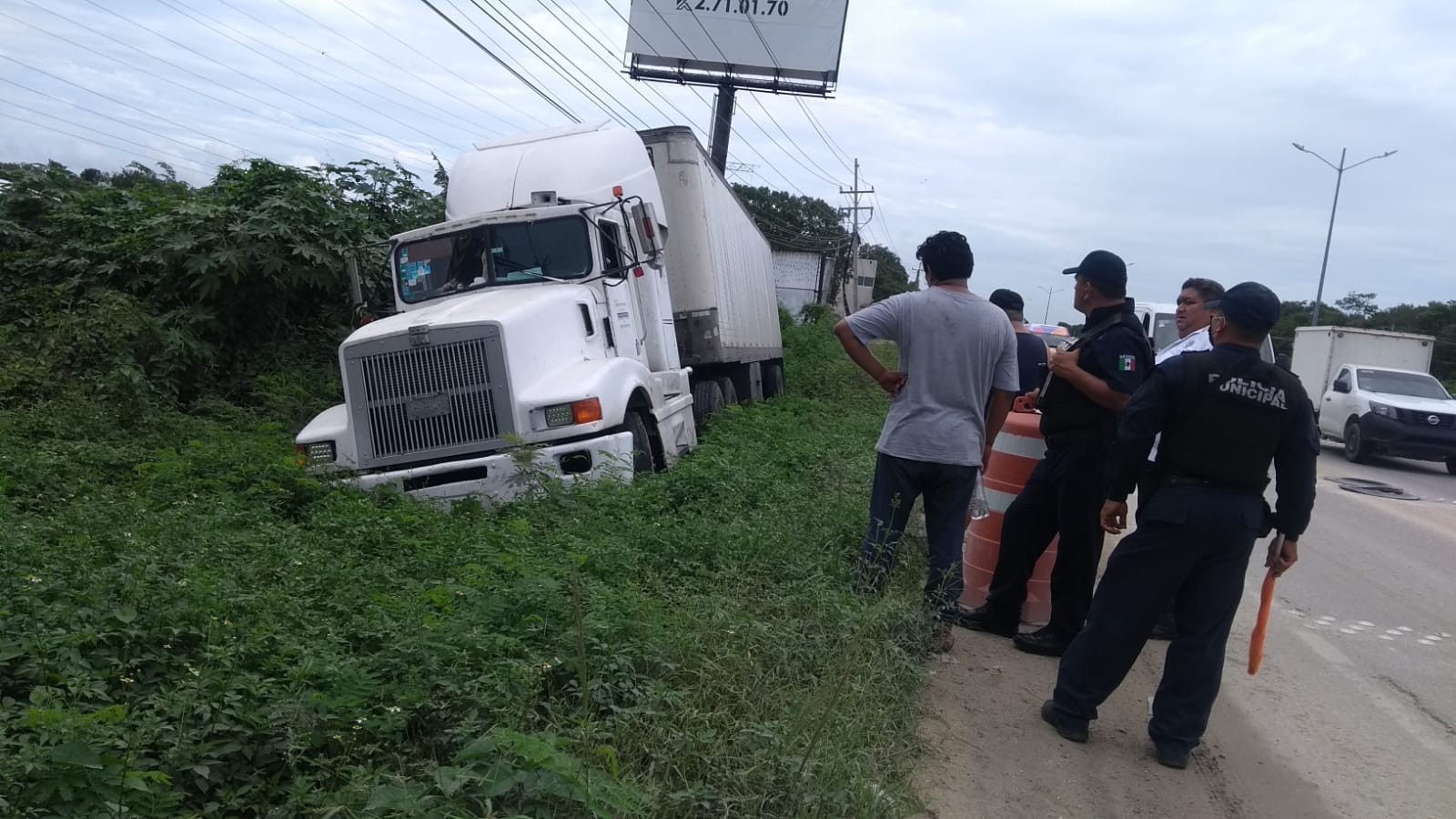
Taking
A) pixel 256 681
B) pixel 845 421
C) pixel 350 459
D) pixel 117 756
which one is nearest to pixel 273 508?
pixel 350 459

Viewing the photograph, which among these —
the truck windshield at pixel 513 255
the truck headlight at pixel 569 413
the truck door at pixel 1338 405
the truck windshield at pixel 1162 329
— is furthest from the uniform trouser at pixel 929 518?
the truck door at pixel 1338 405

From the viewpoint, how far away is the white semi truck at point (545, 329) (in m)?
7.31

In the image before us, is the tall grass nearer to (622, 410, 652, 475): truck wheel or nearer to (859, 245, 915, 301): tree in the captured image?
(622, 410, 652, 475): truck wheel

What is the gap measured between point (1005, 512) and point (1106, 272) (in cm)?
144

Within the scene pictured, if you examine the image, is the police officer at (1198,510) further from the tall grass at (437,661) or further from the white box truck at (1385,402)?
the white box truck at (1385,402)

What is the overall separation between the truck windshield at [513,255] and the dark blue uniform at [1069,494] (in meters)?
4.69

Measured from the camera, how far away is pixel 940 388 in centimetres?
493

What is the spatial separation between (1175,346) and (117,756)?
20.1ft

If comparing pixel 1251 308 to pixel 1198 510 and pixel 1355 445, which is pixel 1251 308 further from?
pixel 1355 445

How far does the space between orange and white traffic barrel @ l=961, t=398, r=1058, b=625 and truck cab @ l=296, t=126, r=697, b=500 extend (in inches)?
103

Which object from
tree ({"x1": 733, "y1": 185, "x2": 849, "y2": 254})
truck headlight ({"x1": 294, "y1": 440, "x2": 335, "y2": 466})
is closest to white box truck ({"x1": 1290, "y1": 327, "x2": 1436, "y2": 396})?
truck headlight ({"x1": 294, "y1": 440, "x2": 335, "y2": 466})

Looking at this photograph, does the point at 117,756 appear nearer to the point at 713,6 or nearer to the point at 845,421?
the point at 845,421

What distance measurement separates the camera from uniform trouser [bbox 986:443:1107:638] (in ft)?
17.1

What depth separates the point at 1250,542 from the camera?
4.12 m
